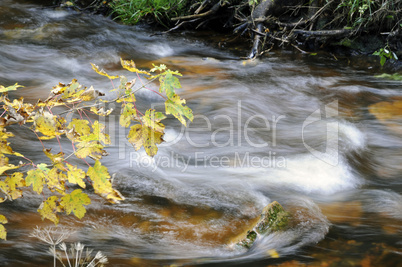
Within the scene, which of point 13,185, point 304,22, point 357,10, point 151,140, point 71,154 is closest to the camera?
point 71,154

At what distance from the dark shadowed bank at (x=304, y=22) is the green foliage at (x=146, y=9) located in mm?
18

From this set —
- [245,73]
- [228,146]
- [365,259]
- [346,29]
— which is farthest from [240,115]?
[346,29]

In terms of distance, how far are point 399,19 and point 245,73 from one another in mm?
2484

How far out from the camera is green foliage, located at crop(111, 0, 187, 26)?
23.5ft

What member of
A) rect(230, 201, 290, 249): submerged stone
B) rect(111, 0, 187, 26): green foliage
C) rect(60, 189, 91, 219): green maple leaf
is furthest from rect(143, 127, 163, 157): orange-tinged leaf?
rect(111, 0, 187, 26): green foliage

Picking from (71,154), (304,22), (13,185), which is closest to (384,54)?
(304,22)

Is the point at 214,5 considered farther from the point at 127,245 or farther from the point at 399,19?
the point at 127,245

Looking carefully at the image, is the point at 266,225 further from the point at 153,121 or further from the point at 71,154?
the point at 71,154

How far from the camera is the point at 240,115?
4.36 m

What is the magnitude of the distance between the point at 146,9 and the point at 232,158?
4.58 m

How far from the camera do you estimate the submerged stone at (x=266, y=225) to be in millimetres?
2242

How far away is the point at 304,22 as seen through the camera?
631cm

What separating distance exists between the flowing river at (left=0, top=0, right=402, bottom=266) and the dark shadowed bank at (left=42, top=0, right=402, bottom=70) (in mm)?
299

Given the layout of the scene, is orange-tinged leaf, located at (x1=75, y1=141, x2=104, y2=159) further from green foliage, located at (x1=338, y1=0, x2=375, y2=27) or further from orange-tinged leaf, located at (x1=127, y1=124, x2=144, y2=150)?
green foliage, located at (x1=338, y1=0, x2=375, y2=27)
